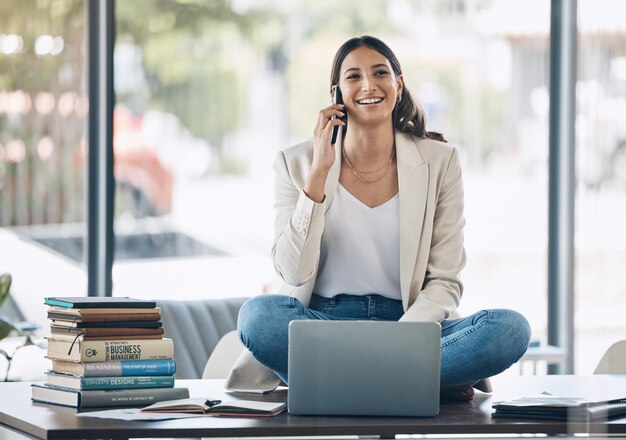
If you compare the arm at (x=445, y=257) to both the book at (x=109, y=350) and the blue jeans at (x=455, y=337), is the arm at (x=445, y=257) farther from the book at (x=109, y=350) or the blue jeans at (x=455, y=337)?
the book at (x=109, y=350)

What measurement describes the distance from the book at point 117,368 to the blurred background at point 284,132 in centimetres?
208

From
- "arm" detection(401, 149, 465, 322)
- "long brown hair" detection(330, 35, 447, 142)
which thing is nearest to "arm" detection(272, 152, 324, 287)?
"arm" detection(401, 149, 465, 322)

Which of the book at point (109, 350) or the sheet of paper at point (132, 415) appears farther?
the book at point (109, 350)

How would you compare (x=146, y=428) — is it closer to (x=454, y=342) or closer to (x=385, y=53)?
(x=454, y=342)

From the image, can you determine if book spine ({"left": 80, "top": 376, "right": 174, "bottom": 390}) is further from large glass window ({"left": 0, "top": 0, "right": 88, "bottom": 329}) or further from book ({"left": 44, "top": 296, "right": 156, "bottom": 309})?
large glass window ({"left": 0, "top": 0, "right": 88, "bottom": 329})

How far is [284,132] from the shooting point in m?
4.62

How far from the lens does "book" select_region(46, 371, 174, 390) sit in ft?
7.27

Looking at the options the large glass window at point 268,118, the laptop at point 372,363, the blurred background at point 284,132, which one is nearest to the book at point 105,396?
the laptop at point 372,363

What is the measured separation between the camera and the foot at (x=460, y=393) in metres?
2.34

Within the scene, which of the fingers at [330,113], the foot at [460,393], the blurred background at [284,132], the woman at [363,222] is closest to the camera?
the foot at [460,393]

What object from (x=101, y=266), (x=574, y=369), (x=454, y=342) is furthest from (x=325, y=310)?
(x=574, y=369)

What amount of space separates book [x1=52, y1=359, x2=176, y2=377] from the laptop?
1.16 feet

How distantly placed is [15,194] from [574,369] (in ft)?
7.73

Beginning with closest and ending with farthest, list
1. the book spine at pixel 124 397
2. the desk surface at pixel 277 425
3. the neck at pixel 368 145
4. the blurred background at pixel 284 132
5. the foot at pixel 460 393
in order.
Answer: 1. the desk surface at pixel 277 425
2. the book spine at pixel 124 397
3. the foot at pixel 460 393
4. the neck at pixel 368 145
5. the blurred background at pixel 284 132
